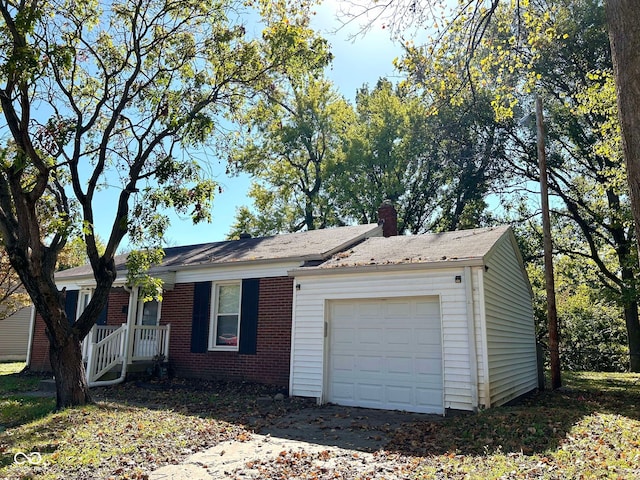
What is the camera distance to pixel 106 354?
40.9 ft

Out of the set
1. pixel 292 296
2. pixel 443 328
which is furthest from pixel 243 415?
pixel 443 328

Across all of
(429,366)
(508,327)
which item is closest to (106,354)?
(429,366)

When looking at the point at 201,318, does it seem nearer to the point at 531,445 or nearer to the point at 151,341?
the point at 151,341

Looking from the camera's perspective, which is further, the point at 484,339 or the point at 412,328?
the point at 412,328

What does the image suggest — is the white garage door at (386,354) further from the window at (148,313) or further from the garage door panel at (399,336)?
the window at (148,313)

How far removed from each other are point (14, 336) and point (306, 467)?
25845 mm

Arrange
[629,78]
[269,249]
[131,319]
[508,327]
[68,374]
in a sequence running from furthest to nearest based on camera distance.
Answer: [269,249] < [131,319] < [508,327] < [68,374] < [629,78]

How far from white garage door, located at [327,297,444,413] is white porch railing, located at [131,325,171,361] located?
18.2ft

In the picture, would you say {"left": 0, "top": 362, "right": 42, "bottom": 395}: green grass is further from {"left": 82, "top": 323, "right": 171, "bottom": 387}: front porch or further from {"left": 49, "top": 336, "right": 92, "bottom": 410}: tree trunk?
{"left": 49, "top": 336, "right": 92, "bottom": 410}: tree trunk

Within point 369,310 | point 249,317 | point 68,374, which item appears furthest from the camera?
point 249,317

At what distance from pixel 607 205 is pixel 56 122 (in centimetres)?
2002

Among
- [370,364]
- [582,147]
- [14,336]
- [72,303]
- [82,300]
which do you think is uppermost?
[582,147]

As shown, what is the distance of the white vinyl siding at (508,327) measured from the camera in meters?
9.07

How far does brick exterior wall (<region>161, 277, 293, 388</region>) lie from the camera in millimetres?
11336
